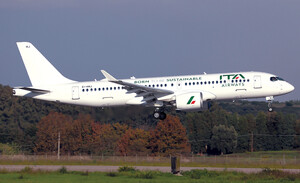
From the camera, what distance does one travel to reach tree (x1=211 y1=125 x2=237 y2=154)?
11300cm

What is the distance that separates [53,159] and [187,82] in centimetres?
2198

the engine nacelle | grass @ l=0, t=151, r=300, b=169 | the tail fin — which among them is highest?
the tail fin

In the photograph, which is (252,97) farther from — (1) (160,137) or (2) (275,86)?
(1) (160,137)

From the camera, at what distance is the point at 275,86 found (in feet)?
159

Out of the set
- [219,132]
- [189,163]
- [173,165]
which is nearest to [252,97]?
[173,165]

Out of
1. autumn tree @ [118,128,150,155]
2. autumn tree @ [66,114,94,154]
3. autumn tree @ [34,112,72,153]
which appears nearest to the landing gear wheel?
autumn tree @ [34,112,72,153]

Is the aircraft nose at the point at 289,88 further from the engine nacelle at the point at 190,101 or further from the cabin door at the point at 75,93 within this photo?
the cabin door at the point at 75,93

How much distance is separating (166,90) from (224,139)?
66.9 m

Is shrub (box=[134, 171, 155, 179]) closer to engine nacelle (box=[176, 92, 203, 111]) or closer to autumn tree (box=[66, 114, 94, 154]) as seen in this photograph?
engine nacelle (box=[176, 92, 203, 111])

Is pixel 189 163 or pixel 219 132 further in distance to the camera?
pixel 219 132

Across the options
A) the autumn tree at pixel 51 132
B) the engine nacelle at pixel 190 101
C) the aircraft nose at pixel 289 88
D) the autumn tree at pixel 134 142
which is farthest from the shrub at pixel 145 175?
the autumn tree at pixel 134 142

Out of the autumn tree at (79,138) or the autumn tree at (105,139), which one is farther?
the autumn tree at (105,139)

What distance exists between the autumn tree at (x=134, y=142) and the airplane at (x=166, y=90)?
30.9 meters

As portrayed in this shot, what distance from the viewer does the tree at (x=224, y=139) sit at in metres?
113
